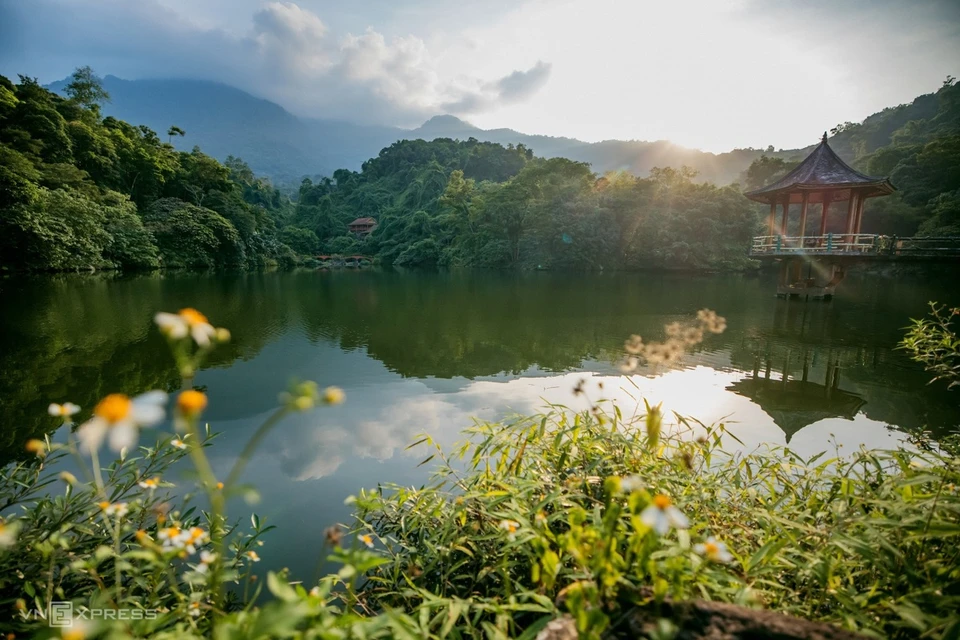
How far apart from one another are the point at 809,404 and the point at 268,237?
40.4 m

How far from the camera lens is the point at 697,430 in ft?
15.3

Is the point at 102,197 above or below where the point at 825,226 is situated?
above

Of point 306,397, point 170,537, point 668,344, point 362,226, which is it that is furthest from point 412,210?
point 306,397

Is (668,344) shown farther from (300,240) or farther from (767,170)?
(300,240)

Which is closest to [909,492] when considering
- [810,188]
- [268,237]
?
[810,188]

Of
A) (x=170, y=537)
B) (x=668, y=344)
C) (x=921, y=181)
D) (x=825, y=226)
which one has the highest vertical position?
(x=921, y=181)

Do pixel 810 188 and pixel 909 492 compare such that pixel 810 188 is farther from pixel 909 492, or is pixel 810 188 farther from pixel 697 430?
pixel 909 492

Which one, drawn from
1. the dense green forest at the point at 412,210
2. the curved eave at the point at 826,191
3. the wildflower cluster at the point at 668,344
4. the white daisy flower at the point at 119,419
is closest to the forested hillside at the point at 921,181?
the dense green forest at the point at 412,210

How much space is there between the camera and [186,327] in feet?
2.92

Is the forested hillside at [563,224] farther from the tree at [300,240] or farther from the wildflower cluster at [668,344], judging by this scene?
the wildflower cluster at [668,344]

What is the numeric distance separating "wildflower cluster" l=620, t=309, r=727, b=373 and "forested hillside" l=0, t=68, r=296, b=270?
21.2 meters

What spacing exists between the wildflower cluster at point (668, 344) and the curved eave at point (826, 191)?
19.6 feet

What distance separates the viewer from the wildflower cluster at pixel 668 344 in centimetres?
728

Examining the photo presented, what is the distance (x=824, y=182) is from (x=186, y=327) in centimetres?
1747
